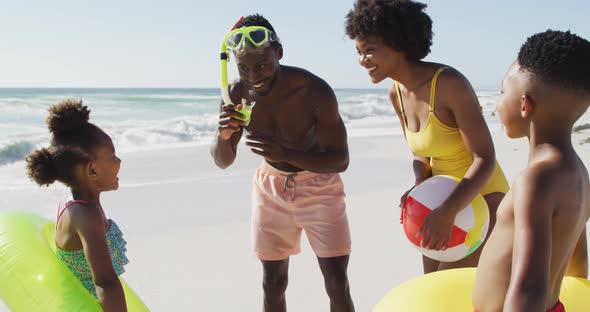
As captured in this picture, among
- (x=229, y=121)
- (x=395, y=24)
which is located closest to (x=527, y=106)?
(x=395, y=24)

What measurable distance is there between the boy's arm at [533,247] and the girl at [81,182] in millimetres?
1628

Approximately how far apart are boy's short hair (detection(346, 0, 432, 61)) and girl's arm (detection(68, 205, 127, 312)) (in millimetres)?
1554

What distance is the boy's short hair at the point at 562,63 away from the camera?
1858mm

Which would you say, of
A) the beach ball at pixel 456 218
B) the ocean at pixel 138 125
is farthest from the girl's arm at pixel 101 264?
the ocean at pixel 138 125

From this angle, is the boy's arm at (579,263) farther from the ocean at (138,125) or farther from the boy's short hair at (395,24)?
the ocean at (138,125)

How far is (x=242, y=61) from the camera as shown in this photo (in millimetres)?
3168

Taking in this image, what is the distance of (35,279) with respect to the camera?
2709 mm

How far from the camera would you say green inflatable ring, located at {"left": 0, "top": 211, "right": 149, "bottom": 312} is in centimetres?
261

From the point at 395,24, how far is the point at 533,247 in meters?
1.55

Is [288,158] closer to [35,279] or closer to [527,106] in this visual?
[35,279]

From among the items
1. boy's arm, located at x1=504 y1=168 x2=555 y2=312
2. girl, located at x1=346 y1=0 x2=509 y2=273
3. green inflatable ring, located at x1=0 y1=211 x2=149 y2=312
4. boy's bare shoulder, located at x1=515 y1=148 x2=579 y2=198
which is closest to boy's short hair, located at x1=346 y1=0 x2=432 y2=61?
girl, located at x1=346 y1=0 x2=509 y2=273

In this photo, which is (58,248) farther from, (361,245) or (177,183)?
(177,183)

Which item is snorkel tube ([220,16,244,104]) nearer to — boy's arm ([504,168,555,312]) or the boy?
the boy

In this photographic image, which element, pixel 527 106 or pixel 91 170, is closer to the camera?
pixel 527 106
